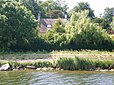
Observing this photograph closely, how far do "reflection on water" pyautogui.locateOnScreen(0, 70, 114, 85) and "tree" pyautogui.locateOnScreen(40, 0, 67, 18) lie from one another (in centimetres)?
6813

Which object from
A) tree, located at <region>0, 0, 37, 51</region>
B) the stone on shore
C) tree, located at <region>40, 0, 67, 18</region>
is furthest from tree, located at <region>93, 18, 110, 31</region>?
the stone on shore

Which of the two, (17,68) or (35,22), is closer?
(17,68)

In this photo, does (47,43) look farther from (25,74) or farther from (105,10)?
(105,10)

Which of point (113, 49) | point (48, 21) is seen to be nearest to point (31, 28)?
point (113, 49)

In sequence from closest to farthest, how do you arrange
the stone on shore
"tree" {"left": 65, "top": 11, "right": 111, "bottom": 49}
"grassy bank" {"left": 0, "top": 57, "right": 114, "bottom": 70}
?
the stone on shore
"grassy bank" {"left": 0, "top": 57, "right": 114, "bottom": 70}
"tree" {"left": 65, "top": 11, "right": 111, "bottom": 49}

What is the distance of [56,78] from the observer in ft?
94.6

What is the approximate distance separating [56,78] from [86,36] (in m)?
22.5

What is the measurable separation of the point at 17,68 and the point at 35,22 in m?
15.8

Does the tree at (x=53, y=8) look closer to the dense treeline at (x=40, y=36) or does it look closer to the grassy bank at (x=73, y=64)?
the dense treeline at (x=40, y=36)

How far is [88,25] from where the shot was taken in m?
50.8

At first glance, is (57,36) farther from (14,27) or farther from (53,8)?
(53,8)

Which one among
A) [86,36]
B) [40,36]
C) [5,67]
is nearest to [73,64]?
[5,67]

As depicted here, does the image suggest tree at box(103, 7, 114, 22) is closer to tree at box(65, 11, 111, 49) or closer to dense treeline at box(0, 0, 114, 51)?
dense treeline at box(0, 0, 114, 51)

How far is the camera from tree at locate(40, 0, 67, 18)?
10156 centimetres
